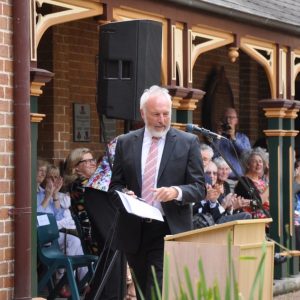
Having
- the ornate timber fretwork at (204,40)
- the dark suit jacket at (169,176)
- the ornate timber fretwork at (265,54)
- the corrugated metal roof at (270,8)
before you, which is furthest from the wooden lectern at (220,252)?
the ornate timber fretwork at (265,54)

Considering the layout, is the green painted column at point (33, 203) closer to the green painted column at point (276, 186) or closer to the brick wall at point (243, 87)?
the green painted column at point (276, 186)

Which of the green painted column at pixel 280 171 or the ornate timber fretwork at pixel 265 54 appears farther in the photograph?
the green painted column at pixel 280 171

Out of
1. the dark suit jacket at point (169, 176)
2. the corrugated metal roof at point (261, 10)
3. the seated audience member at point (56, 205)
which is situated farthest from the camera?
the corrugated metal roof at point (261, 10)

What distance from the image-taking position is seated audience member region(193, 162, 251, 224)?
393 inches

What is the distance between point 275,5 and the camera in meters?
12.7

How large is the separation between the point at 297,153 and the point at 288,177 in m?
3.99

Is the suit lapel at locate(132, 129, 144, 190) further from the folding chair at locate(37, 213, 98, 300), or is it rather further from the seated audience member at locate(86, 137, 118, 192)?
the folding chair at locate(37, 213, 98, 300)

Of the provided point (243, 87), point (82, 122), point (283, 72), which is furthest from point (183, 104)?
point (243, 87)

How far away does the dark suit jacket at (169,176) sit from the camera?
6.52 m

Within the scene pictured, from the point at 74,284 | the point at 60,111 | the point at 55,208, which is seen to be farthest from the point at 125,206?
the point at 60,111

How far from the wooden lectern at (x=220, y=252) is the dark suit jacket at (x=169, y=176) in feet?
2.87

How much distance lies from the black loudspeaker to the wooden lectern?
2680mm

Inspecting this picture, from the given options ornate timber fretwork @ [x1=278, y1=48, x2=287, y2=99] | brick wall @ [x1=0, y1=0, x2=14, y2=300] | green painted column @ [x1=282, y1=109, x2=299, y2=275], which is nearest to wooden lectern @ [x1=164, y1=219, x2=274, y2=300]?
brick wall @ [x1=0, y1=0, x2=14, y2=300]

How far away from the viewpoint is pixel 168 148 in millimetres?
6586
